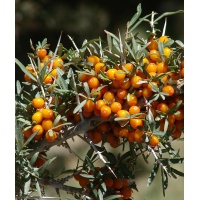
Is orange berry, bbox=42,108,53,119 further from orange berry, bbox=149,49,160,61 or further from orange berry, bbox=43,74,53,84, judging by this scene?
orange berry, bbox=149,49,160,61

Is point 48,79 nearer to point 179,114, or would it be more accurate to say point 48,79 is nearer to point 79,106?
point 79,106

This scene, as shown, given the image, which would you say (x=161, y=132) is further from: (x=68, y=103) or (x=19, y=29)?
(x=19, y=29)

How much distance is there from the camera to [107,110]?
2.30 ft

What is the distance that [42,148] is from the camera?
2.52 feet

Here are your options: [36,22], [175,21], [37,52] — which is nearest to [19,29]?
[36,22]

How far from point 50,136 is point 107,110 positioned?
0.33ft

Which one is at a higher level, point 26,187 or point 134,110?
point 134,110

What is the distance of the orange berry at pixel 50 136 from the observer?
72cm

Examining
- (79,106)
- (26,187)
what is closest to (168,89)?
(79,106)

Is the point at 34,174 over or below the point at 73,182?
over

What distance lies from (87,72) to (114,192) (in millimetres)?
210

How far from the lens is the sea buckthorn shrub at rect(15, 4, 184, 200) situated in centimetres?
70

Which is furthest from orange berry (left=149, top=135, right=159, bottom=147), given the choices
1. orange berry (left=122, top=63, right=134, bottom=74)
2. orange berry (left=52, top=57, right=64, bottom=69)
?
orange berry (left=52, top=57, right=64, bottom=69)

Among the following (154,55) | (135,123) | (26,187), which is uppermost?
(154,55)
